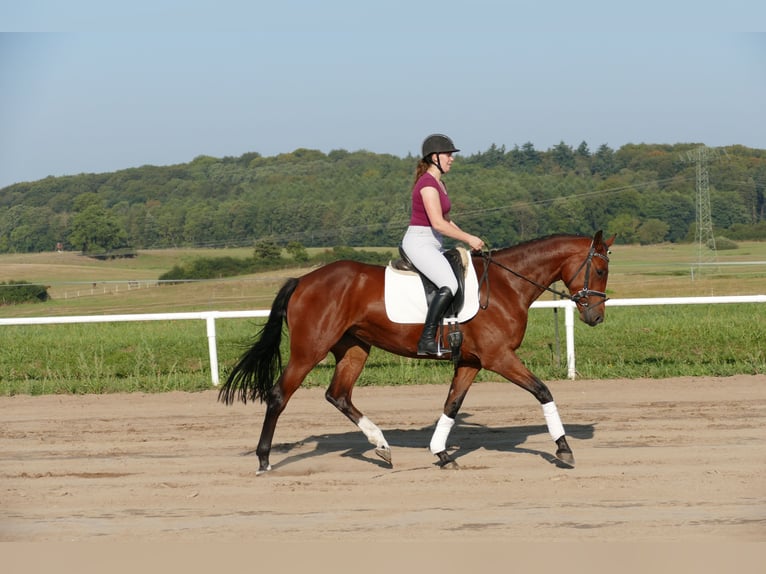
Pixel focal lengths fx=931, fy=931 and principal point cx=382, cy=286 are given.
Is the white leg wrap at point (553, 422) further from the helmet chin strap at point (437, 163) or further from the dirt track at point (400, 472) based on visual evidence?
the helmet chin strap at point (437, 163)

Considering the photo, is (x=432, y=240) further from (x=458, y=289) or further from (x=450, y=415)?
(x=450, y=415)

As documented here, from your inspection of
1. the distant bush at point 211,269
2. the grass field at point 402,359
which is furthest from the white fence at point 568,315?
the distant bush at point 211,269

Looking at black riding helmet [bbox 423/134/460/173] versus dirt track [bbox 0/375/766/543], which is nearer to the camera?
dirt track [bbox 0/375/766/543]

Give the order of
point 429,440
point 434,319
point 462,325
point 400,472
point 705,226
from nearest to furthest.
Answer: point 400,472
point 434,319
point 462,325
point 429,440
point 705,226

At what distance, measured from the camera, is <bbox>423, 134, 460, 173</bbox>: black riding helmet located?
7328 mm

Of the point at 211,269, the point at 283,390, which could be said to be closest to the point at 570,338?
the point at 283,390

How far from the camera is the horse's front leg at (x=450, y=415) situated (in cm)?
726

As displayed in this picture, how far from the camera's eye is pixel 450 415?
7.43 m

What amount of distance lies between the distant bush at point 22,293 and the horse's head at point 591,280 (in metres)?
Result: 33.4

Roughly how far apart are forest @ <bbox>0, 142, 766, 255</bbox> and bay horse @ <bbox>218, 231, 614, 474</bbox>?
31.4 m

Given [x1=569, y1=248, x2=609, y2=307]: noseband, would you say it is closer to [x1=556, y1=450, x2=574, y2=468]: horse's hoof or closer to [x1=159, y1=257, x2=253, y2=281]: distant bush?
[x1=556, y1=450, x2=574, y2=468]: horse's hoof

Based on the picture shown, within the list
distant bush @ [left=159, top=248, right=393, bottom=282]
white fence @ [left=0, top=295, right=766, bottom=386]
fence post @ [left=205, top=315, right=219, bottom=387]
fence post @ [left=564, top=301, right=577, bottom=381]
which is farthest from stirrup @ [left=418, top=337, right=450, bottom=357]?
distant bush @ [left=159, top=248, right=393, bottom=282]

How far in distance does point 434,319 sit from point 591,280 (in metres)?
1.37

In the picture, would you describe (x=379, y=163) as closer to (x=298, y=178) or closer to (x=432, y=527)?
(x=298, y=178)
